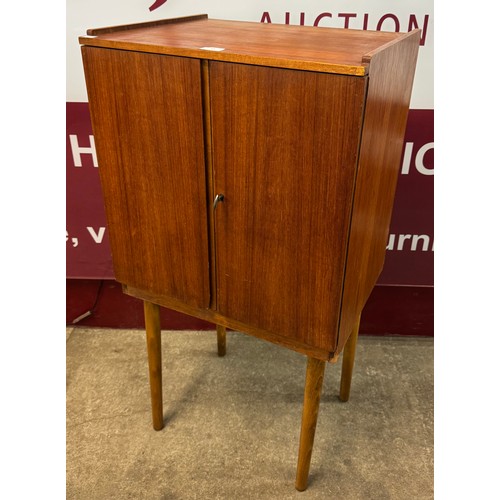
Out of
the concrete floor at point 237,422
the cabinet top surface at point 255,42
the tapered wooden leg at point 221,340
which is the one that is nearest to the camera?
the cabinet top surface at point 255,42

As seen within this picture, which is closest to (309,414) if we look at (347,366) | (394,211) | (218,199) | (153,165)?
(347,366)

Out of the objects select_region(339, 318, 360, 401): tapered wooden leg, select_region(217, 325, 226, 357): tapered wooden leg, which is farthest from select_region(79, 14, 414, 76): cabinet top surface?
select_region(217, 325, 226, 357): tapered wooden leg

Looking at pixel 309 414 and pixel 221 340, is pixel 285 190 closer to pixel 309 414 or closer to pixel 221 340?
pixel 309 414

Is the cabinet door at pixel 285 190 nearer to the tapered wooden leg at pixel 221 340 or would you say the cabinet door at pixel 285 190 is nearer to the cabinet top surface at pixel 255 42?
the cabinet top surface at pixel 255 42

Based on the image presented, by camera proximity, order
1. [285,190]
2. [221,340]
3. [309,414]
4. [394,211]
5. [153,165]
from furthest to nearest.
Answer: [221,340] < [394,211] < [309,414] < [153,165] < [285,190]

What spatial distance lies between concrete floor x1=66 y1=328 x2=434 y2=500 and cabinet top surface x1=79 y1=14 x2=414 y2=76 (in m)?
1.12

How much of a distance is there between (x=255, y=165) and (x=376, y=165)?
261 millimetres

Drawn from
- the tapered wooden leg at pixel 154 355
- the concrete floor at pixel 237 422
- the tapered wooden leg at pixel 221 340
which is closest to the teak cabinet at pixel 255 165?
the tapered wooden leg at pixel 154 355

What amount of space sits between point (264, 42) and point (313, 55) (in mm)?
189

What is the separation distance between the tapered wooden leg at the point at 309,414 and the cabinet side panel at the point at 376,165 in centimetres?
12

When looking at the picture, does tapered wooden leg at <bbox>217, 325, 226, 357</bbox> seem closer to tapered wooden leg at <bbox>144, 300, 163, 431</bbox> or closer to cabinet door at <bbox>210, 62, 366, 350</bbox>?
tapered wooden leg at <bbox>144, 300, 163, 431</bbox>

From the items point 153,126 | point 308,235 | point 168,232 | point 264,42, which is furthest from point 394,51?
point 168,232

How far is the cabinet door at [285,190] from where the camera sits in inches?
36.6

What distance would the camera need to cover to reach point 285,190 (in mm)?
1028
